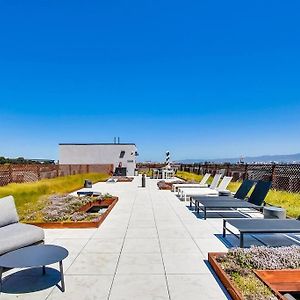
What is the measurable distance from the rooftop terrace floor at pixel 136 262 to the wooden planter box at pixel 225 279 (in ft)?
0.27

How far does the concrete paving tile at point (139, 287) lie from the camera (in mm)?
3197

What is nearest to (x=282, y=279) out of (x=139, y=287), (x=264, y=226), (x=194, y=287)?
(x=194, y=287)

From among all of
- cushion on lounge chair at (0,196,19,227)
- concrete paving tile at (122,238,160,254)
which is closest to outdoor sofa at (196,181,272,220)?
concrete paving tile at (122,238,160,254)

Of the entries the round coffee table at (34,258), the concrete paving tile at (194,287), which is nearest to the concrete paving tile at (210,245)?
the concrete paving tile at (194,287)

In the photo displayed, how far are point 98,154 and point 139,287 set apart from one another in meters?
28.5

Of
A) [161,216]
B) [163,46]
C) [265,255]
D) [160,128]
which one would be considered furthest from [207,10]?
[160,128]

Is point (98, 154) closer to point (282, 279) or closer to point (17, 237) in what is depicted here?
point (17, 237)

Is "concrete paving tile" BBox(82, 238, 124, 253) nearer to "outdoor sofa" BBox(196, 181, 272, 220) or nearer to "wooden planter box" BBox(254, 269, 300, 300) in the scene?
"wooden planter box" BBox(254, 269, 300, 300)

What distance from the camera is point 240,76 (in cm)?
2075

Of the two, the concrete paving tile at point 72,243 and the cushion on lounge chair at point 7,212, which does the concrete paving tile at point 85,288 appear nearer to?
the concrete paving tile at point 72,243

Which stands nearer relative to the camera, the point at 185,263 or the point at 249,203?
the point at 185,263

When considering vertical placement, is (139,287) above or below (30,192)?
below

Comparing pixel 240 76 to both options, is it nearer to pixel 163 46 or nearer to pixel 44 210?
pixel 163 46

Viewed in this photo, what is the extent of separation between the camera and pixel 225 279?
3410 millimetres
